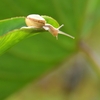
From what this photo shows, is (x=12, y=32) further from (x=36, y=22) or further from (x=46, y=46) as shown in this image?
(x=46, y=46)

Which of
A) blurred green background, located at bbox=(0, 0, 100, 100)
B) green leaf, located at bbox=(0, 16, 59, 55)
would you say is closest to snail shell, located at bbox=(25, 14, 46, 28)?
green leaf, located at bbox=(0, 16, 59, 55)

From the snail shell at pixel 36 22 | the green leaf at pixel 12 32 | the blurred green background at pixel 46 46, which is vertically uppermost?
the blurred green background at pixel 46 46

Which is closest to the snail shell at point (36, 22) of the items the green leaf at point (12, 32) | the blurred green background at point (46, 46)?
the green leaf at point (12, 32)

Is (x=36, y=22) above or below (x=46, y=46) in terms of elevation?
below

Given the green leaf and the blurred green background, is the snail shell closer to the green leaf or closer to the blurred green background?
the green leaf

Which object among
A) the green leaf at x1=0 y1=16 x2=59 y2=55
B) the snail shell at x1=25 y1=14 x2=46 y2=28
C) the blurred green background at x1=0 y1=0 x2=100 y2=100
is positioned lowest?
the snail shell at x1=25 y1=14 x2=46 y2=28

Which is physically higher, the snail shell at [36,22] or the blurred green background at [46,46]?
the blurred green background at [46,46]

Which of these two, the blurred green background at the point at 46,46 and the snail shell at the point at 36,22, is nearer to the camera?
the snail shell at the point at 36,22

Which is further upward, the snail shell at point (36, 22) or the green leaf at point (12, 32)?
the green leaf at point (12, 32)

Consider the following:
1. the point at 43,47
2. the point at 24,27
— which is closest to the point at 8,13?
the point at 43,47

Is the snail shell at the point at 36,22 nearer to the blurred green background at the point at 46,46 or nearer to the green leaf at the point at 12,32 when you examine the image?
the green leaf at the point at 12,32

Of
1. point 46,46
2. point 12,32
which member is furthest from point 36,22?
point 46,46

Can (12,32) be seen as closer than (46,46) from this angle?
Yes
